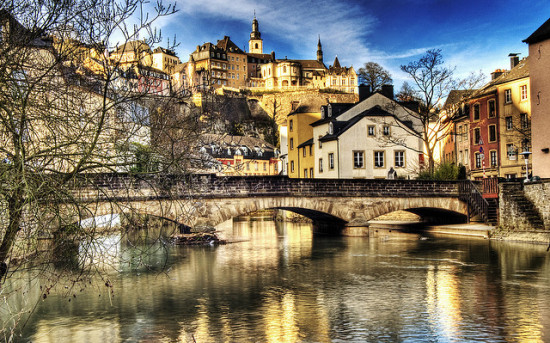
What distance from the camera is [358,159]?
4281 centimetres

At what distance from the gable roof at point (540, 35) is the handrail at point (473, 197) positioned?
25.2 feet

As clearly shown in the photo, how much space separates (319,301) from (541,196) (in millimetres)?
14803

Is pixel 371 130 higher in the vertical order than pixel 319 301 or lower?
higher

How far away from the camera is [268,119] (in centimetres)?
11188

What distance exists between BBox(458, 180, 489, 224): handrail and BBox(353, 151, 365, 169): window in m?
12.1

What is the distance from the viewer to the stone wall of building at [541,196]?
2450 cm

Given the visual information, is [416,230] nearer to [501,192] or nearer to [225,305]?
[501,192]

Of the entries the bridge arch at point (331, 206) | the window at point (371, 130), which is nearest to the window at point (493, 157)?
the window at point (371, 130)

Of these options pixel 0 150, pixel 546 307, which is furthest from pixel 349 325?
pixel 0 150

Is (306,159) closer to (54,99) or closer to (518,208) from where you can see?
(518,208)

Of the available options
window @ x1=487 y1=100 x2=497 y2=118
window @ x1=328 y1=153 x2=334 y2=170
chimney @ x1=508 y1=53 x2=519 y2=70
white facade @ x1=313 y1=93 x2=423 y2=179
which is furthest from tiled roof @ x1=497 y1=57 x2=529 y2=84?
window @ x1=328 y1=153 x2=334 y2=170

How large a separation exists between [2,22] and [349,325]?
8.10 metres

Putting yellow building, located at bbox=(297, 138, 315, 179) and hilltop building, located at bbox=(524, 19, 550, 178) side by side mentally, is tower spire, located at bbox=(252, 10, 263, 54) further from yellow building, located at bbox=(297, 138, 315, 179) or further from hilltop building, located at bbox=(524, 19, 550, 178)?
hilltop building, located at bbox=(524, 19, 550, 178)

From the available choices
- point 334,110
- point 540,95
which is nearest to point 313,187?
point 540,95
